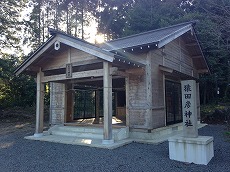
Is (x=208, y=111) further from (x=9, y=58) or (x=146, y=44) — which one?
(x=9, y=58)

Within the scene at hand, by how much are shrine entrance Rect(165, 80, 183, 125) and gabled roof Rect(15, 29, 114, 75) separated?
4.18 m

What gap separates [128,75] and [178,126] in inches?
161

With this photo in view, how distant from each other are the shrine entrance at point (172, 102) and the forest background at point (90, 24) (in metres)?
4.35

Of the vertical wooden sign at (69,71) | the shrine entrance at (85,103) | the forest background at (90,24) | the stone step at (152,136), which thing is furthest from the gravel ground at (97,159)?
the forest background at (90,24)

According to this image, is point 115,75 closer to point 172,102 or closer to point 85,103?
point 172,102

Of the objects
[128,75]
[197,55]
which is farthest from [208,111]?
[128,75]

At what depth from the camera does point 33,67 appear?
28.7 feet

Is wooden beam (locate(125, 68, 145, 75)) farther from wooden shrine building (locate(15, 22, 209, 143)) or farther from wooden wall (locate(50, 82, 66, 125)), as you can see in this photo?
wooden wall (locate(50, 82, 66, 125))

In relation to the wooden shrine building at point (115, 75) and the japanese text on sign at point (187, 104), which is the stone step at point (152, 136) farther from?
the japanese text on sign at point (187, 104)

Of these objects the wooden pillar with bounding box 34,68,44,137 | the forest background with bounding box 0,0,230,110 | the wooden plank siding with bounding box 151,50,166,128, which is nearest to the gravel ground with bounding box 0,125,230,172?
the wooden plank siding with bounding box 151,50,166,128

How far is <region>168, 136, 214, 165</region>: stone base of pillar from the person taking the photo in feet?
15.5

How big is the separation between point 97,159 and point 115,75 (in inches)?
147

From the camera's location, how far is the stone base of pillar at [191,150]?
472 cm

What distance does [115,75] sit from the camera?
8141 mm
